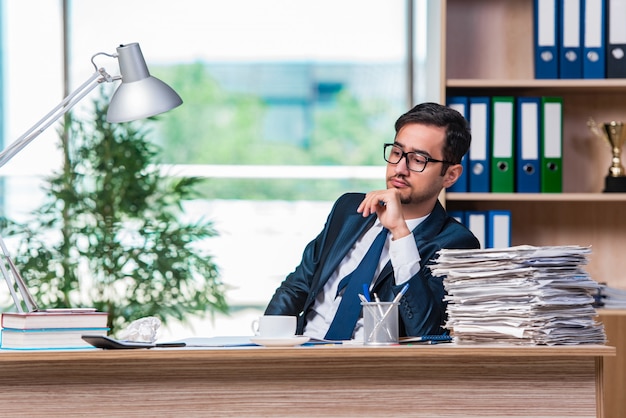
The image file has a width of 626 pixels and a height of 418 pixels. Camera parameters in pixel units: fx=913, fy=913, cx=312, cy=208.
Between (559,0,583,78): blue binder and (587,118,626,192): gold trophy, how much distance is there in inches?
10.4

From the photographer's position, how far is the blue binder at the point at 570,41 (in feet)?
11.5

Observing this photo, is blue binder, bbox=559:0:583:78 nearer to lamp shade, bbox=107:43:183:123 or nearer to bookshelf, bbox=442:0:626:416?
bookshelf, bbox=442:0:626:416

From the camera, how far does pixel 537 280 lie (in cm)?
183

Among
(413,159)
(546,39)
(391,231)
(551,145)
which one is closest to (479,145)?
(551,145)

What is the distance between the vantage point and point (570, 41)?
3535mm

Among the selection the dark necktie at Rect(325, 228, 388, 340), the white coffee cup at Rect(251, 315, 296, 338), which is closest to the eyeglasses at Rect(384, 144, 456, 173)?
the dark necktie at Rect(325, 228, 388, 340)

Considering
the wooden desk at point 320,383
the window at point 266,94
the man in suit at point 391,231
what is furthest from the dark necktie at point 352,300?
the window at point 266,94

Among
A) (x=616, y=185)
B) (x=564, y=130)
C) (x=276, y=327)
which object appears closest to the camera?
(x=276, y=327)

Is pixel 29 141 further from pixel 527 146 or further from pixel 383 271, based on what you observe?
pixel 527 146

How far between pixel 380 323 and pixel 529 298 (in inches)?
12.1

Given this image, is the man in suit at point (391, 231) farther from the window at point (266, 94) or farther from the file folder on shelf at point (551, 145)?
the window at point (266, 94)

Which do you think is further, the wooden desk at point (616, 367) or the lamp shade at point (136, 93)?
the wooden desk at point (616, 367)

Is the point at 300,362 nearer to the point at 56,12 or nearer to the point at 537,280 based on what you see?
the point at 537,280

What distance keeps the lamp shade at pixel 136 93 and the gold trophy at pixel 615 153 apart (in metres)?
2.14
